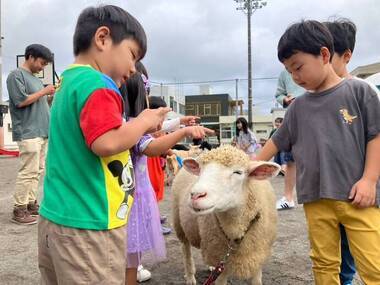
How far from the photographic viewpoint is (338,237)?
204cm

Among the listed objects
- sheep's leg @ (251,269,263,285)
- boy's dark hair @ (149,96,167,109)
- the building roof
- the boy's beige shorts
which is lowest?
sheep's leg @ (251,269,263,285)

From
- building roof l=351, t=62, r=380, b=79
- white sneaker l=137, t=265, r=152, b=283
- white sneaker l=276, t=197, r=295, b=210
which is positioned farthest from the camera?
building roof l=351, t=62, r=380, b=79

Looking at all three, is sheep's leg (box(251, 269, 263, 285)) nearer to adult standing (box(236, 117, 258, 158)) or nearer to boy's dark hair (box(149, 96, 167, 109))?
boy's dark hair (box(149, 96, 167, 109))

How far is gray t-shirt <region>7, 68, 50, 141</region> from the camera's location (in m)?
4.51

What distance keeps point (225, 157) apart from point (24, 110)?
316 centimetres

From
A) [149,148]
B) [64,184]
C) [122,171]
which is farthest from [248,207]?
[64,184]

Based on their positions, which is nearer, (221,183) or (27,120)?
(221,183)

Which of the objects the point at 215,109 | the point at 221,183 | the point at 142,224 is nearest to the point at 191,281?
the point at 142,224

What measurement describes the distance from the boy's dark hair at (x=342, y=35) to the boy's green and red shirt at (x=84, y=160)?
1467mm

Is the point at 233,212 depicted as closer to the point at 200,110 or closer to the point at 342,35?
the point at 342,35

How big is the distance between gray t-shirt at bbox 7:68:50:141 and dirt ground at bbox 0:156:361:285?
41.7 inches

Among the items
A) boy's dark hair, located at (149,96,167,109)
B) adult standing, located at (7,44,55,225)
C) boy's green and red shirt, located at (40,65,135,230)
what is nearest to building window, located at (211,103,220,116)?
adult standing, located at (7,44,55,225)

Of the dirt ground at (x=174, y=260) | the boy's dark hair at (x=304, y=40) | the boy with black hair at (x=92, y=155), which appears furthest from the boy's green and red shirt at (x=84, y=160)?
the dirt ground at (x=174, y=260)

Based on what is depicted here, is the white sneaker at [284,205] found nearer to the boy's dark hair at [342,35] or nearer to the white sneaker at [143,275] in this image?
the white sneaker at [143,275]
